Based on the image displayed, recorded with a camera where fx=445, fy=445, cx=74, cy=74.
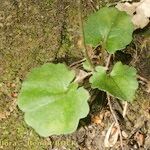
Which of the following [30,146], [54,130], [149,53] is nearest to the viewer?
[54,130]

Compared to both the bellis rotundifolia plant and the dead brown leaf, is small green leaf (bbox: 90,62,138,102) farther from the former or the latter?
the dead brown leaf

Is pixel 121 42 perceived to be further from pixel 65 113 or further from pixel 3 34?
pixel 3 34

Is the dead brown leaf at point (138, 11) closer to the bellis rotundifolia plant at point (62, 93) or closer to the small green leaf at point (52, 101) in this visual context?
the bellis rotundifolia plant at point (62, 93)

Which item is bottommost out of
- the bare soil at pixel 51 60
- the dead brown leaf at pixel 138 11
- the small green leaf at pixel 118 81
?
the bare soil at pixel 51 60

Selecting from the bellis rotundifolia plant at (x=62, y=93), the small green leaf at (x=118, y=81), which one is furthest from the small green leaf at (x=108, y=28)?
the small green leaf at (x=118, y=81)

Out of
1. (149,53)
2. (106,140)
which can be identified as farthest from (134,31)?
(106,140)

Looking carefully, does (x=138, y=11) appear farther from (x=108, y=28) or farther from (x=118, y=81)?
(x=118, y=81)
